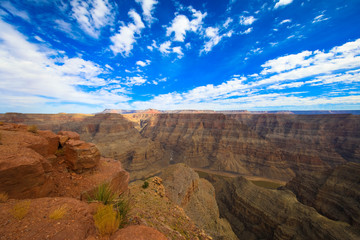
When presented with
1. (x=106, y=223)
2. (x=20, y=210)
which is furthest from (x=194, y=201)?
(x=20, y=210)

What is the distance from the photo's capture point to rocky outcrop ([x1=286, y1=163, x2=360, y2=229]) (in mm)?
17422

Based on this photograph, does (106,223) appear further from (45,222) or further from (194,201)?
(194,201)

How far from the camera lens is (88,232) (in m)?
Answer: 3.64

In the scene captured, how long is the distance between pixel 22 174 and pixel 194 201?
19.1m

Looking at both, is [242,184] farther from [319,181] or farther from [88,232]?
[88,232]

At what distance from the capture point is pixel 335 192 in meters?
20.0

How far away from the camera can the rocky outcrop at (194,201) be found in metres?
16.5

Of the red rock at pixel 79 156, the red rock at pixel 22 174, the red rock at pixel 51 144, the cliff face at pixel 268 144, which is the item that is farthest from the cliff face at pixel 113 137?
the red rock at pixel 22 174

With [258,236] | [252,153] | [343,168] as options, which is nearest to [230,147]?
[252,153]

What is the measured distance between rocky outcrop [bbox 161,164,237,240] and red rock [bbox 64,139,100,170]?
32.9 ft

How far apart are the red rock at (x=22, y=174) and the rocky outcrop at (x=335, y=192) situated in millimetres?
29430

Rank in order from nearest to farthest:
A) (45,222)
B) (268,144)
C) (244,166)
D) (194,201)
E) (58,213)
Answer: (45,222) < (58,213) < (194,201) < (244,166) < (268,144)

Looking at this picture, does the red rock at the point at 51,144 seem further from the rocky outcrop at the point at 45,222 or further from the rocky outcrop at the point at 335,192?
the rocky outcrop at the point at 335,192

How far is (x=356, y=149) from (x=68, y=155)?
82.6 metres
